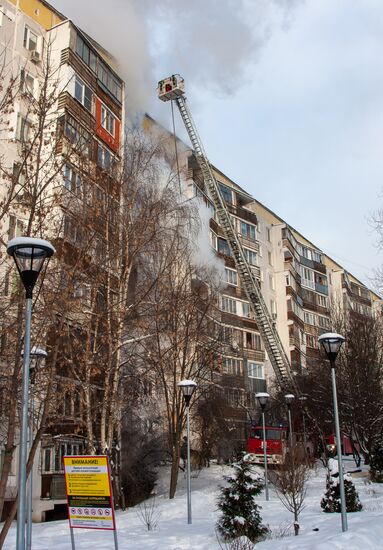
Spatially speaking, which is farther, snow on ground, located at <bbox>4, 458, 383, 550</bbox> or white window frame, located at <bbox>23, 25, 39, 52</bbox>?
white window frame, located at <bbox>23, 25, 39, 52</bbox>

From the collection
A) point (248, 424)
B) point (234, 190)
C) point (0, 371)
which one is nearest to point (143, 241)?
point (0, 371)

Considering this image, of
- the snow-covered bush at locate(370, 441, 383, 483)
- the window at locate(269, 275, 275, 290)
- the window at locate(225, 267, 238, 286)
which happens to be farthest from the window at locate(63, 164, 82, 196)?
the window at locate(269, 275, 275, 290)

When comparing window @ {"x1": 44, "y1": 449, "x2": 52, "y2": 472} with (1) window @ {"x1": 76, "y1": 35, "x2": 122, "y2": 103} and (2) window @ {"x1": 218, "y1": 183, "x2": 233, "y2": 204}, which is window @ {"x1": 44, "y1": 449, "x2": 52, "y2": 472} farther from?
(2) window @ {"x1": 218, "y1": 183, "x2": 233, "y2": 204}

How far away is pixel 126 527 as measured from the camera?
17.3 metres

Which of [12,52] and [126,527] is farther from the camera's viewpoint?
[12,52]

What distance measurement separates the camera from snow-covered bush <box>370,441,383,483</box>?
2544 cm

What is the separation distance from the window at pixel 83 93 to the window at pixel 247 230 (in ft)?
94.5

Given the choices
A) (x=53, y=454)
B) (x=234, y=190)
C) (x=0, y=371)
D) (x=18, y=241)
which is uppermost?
(x=234, y=190)

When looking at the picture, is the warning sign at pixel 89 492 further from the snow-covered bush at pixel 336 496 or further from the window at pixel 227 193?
the window at pixel 227 193

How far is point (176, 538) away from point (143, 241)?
30.4 ft

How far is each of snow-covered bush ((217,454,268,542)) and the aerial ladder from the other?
90.0 feet

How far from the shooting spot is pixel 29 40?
2639 cm

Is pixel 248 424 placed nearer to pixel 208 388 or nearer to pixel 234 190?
pixel 208 388

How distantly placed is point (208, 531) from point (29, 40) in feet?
70.2
